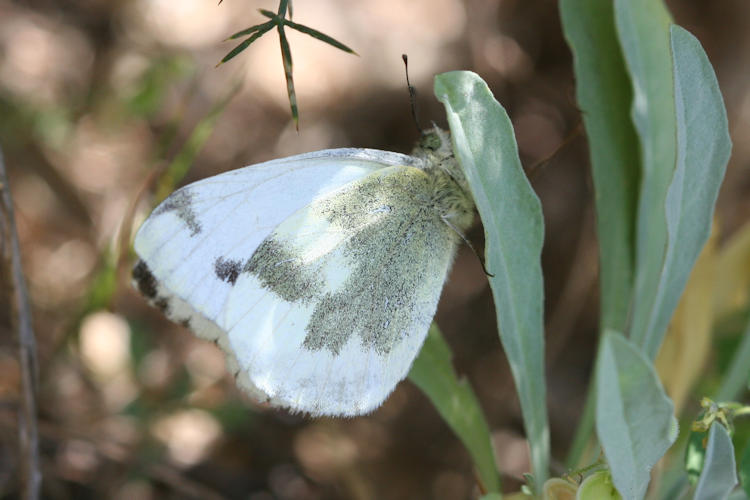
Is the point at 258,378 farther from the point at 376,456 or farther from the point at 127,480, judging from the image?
the point at 376,456

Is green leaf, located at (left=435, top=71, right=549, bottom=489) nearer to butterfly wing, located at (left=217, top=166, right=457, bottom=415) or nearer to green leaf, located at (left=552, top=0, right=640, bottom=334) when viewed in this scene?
butterfly wing, located at (left=217, top=166, right=457, bottom=415)

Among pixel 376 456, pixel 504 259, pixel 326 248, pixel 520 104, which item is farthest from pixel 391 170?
pixel 520 104

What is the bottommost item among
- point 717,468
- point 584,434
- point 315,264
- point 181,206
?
point 584,434

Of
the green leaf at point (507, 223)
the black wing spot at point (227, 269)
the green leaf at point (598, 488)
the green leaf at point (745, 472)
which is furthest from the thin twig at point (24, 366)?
the green leaf at point (745, 472)

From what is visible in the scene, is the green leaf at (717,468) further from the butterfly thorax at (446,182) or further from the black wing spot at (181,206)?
the black wing spot at (181,206)

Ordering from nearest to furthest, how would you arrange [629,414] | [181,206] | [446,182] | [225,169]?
[629,414], [181,206], [446,182], [225,169]

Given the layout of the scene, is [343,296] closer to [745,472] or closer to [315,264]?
[315,264]

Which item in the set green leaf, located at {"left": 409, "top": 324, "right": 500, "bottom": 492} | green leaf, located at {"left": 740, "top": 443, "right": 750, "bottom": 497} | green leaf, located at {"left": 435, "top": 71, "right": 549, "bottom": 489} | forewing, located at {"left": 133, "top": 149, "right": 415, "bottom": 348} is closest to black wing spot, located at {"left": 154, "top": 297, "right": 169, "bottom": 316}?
forewing, located at {"left": 133, "top": 149, "right": 415, "bottom": 348}

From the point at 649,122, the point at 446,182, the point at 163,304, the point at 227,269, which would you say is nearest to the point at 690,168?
the point at 649,122
